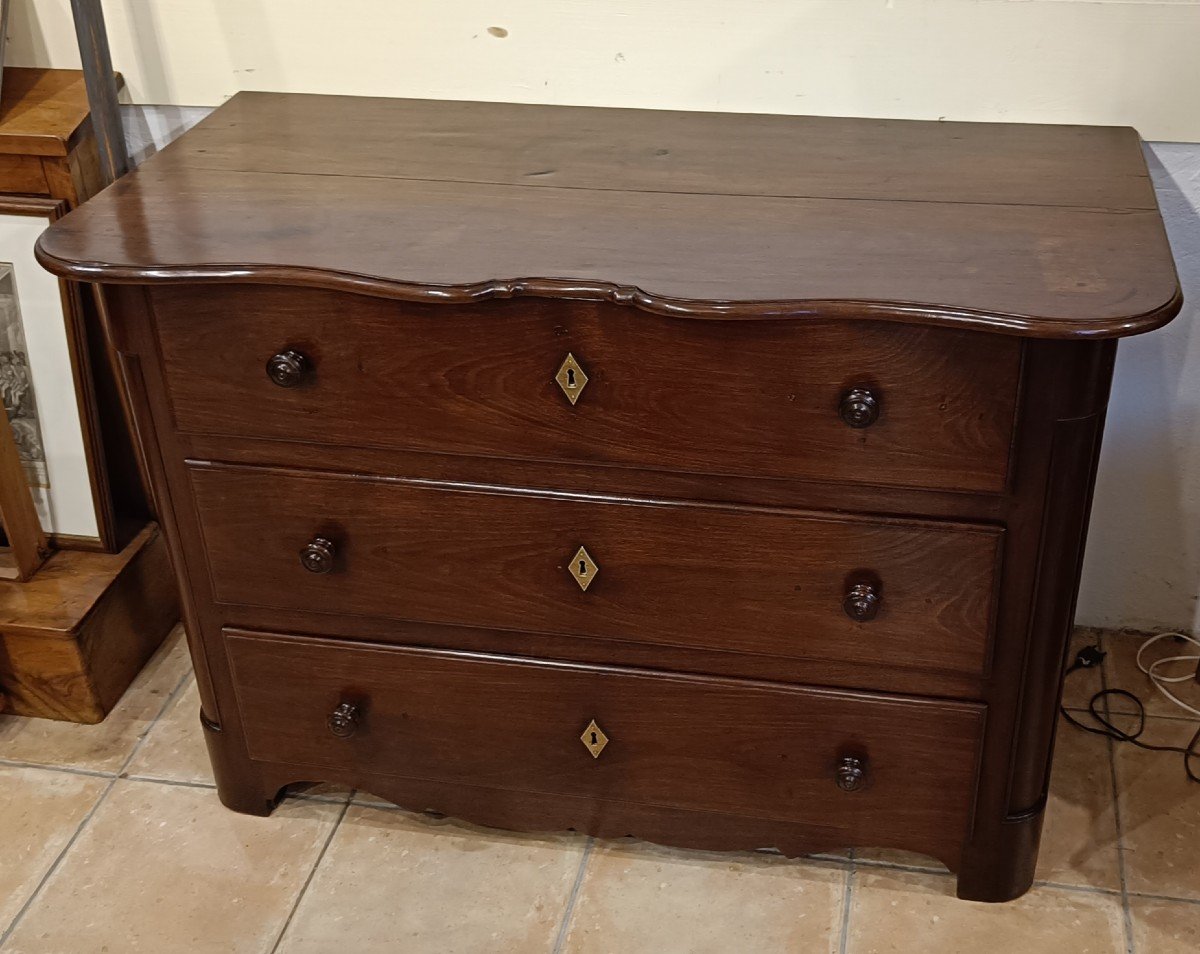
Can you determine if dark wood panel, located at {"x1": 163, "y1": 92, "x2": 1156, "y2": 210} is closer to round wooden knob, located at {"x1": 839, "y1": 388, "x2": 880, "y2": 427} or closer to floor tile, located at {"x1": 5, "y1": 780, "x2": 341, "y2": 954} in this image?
round wooden knob, located at {"x1": 839, "y1": 388, "x2": 880, "y2": 427}

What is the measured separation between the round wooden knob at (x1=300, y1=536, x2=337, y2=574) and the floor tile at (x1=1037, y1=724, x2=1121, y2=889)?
99 centimetres

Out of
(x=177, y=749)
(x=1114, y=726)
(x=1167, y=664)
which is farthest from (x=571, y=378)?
(x=1167, y=664)

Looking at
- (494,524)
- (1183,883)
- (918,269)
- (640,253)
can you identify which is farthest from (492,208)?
(1183,883)

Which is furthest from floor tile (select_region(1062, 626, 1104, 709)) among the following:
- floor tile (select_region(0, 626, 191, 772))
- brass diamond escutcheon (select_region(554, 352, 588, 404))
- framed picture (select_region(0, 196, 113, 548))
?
framed picture (select_region(0, 196, 113, 548))

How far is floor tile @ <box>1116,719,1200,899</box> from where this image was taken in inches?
65.7

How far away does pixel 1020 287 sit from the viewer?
4.02 feet

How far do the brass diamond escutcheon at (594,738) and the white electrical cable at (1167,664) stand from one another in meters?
0.92

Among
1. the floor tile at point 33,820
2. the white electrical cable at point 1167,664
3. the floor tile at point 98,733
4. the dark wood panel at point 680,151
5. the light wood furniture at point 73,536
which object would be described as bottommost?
the white electrical cable at point 1167,664

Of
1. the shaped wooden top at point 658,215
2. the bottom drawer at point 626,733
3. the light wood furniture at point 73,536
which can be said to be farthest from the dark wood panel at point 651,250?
the bottom drawer at point 626,733

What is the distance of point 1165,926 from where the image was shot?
160 cm

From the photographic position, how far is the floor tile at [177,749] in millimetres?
1874

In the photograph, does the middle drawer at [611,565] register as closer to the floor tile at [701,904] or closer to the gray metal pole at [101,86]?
the floor tile at [701,904]

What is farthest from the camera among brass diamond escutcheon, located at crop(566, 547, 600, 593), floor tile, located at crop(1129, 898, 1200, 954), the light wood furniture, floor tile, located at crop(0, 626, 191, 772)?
floor tile, located at crop(0, 626, 191, 772)

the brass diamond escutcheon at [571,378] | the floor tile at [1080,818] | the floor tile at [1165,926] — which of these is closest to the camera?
the brass diamond escutcheon at [571,378]
